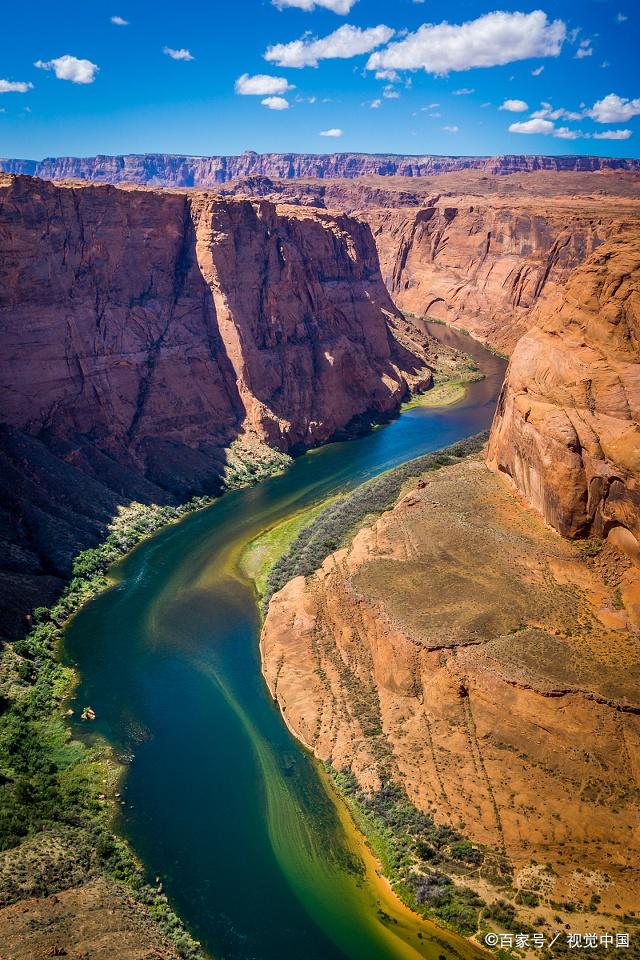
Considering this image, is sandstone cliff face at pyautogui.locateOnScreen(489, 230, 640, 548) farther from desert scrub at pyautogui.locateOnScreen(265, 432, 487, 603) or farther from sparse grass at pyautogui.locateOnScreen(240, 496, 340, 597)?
sparse grass at pyautogui.locateOnScreen(240, 496, 340, 597)

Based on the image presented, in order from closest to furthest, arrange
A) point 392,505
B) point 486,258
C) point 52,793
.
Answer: point 52,793 < point 392,505 < point 486,258

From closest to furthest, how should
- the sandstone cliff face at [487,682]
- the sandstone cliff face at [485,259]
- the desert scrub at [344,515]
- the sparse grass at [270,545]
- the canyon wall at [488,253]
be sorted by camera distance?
1. the sandstone cliff face at [487,682]
2. the desert scrub at [344,515]
3. the sparse grass at [270,545]
4. the canyon wall at [488,253]
5. the sandstone cliff face at [485,259]

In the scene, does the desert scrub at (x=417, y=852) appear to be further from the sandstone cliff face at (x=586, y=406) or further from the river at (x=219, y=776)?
the sandstone cliff face at (x=586, y=406)

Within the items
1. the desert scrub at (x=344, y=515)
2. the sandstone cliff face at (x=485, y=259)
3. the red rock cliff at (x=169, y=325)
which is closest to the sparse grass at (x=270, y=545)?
the desert scrub at (x=344, y=515)

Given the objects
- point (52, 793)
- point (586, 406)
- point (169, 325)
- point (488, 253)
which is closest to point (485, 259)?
point (488, 253)

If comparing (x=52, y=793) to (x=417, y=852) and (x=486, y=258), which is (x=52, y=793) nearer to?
(x=417, y=852)

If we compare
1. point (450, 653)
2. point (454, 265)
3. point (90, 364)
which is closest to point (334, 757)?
point (450, 653)
